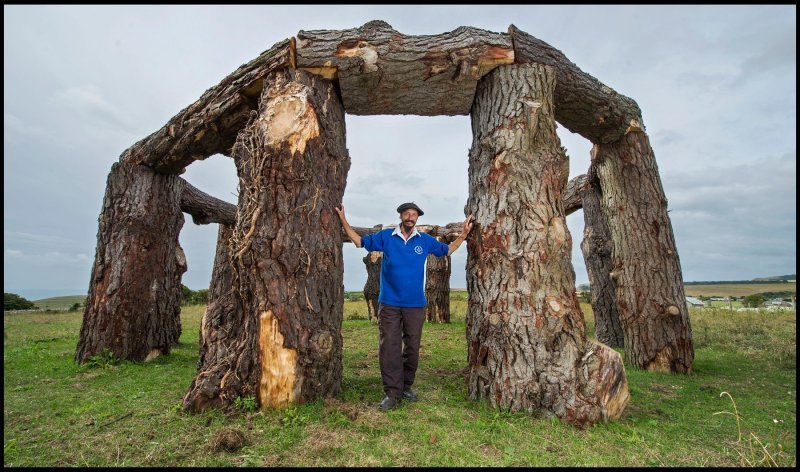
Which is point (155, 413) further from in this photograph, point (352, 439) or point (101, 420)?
point (352, 439)

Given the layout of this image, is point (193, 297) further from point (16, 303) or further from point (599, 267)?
point (599, 267)

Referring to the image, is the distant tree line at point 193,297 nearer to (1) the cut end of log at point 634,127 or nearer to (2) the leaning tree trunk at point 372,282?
(2) the leaning tree trunk at point 372,282

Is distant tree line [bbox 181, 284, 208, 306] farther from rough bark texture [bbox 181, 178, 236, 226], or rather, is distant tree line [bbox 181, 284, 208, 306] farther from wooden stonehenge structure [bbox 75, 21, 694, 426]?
wooden stonehenge structure [bbox 75, 21, 694, 426]

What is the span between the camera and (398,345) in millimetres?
4203

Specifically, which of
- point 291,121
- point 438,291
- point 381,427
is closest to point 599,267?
point 438,291

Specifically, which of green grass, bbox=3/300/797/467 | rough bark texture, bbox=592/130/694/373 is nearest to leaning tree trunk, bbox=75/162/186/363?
green grass, bbox=3/300/797/467

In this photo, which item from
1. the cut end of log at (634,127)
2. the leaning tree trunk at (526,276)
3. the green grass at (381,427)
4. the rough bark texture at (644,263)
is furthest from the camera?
the cut end of log at (634,127)

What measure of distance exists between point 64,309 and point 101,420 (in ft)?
60.0

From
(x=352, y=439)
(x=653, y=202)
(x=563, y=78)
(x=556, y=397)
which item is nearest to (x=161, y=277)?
(x=352, y=439)

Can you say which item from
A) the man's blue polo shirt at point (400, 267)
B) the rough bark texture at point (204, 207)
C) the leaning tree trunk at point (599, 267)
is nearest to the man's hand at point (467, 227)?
the man's blue polo shirt at point (400, 267)

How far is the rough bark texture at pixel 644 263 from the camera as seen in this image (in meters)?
5.92

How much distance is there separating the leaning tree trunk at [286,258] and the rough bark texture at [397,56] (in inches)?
12.5

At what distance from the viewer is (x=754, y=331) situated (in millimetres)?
9414

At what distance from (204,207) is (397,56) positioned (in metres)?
5.58
